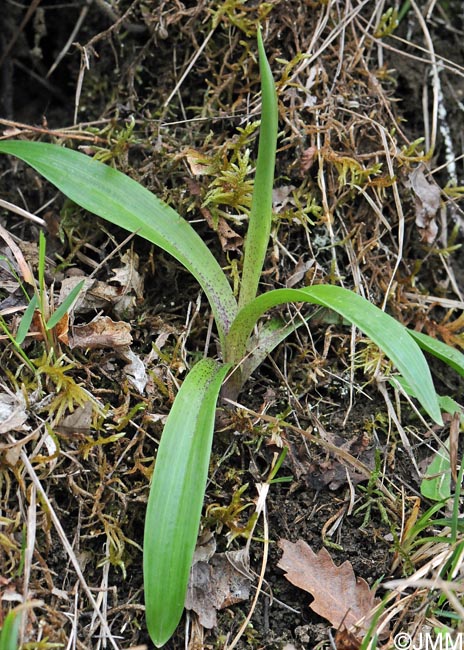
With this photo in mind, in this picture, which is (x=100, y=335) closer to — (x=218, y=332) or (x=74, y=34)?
(x=218, y=332)

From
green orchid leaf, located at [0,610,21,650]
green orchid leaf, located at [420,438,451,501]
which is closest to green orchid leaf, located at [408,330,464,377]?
green orchid leaf, located at [420,438,451,501]

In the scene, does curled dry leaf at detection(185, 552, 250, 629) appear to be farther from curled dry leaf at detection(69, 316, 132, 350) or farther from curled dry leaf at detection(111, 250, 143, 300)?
curled dry leaf at detection(111, 250, 143, 300)

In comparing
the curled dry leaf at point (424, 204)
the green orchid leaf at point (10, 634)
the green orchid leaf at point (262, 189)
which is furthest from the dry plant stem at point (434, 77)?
the green orchid leaf at point (10, 634)

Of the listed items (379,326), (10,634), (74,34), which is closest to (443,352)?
(379,326)

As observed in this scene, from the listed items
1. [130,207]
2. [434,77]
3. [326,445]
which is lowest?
[326,445]

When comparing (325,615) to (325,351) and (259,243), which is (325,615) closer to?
(325,351)

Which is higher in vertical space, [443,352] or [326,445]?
[443,352]

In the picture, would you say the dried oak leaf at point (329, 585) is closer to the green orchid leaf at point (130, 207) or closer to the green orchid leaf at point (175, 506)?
the green orchid leaf at point (175, 506)
